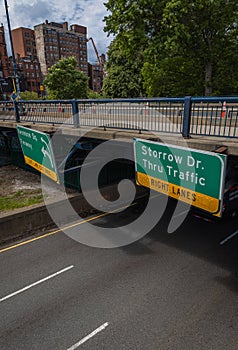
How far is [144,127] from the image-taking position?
29.6ft

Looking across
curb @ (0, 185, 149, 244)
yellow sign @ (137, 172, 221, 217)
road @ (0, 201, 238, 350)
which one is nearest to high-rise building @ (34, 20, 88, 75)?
curb @ (0, 185, 149, 244)

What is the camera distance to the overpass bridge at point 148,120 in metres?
7.02

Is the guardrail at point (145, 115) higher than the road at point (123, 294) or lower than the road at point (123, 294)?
higher

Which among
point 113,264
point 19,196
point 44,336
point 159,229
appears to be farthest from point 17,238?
point 159,229

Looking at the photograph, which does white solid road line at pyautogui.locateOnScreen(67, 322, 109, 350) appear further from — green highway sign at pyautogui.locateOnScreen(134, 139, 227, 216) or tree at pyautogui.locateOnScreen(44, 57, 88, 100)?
tree at pyautogui.locateOnScreen(44, 57, 88, 100)

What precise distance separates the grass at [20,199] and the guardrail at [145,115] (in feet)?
12.7

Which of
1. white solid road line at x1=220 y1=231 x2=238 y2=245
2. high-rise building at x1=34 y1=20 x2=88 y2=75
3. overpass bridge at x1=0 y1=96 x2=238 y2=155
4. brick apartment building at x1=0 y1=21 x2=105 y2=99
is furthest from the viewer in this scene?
high-rise building at x1=34 y1=20 x2=88 y2=75

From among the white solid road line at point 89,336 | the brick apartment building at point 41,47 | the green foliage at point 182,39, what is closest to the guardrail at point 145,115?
the white solid road line at point 89,336

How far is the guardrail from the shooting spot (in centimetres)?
757

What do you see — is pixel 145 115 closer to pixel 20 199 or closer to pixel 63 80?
pixel 20 199

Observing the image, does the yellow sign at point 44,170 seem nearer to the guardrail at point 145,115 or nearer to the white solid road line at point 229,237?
the guardrail at point 145,115

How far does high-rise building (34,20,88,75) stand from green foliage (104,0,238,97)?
85984 millimetres

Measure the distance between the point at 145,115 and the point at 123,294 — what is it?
19.7 feet

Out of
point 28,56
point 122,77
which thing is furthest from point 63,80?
point 28,56
